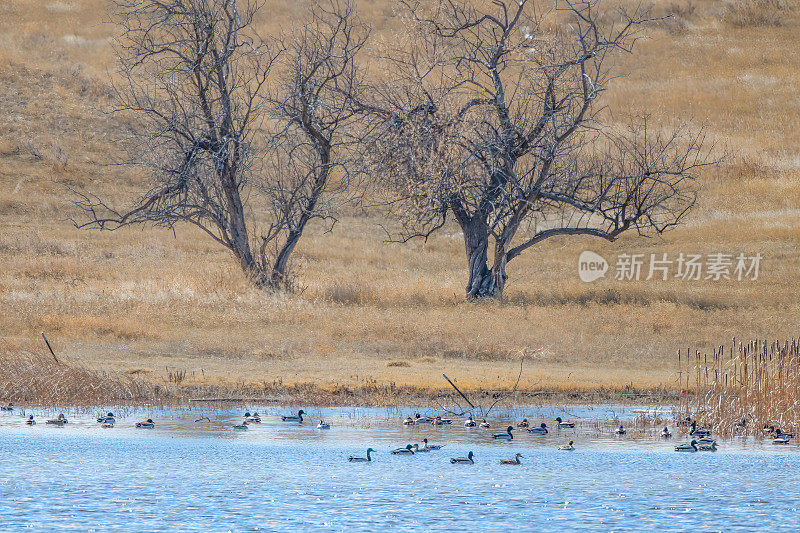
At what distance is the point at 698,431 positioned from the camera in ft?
61.1

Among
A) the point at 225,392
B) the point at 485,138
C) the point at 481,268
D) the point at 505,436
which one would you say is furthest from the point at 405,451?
the point at 481,268

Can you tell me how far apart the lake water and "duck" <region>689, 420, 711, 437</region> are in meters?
0.30

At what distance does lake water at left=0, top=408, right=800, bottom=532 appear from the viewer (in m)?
13.4

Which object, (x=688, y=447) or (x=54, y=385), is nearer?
(x=688, y=447)

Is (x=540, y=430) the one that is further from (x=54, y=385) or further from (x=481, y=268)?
(x=481, y=268)

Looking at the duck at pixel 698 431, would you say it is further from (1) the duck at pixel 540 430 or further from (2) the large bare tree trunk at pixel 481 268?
(2) the large bare tree trunk at pixel 481 268

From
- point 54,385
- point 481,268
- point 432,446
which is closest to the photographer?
point 432,446

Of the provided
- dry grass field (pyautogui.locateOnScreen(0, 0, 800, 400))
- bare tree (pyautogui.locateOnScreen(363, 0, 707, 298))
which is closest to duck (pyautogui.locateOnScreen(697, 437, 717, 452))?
dry grass field (pyautogui.locateOnScreen(0, 0, 800, 400))

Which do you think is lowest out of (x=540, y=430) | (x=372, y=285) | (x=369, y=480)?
(x=369, y=480)

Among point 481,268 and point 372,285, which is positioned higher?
point 481,268

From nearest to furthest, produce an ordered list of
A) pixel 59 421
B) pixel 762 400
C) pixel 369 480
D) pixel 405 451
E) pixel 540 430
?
pixel 369 480 < pixel 405 451 < pixel 762 400 < pixel 540 430 < pixel 59 421

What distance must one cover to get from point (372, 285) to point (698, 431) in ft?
65.0

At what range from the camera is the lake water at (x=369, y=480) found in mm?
13438

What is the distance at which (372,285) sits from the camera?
37.5 m
